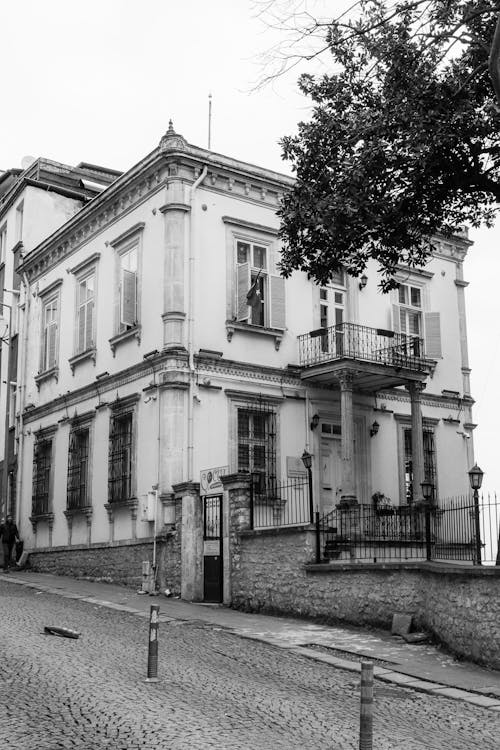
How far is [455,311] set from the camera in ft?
91.2

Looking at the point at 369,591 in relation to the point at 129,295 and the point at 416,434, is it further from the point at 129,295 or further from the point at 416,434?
the point at 129,295

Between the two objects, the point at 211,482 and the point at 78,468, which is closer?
the point at 211,482

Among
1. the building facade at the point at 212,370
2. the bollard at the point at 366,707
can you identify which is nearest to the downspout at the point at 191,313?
the building facade at the point at 212,370

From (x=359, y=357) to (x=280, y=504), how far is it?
436cm

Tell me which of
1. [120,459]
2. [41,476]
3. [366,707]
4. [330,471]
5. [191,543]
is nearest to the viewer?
[366,707]

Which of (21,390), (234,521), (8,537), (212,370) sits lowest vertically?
(8,537)

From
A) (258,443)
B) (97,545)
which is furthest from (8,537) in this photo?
(258,443)

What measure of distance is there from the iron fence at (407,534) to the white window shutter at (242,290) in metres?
5.31

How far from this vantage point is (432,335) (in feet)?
86.1

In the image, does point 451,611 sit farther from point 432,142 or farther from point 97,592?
point 97,592

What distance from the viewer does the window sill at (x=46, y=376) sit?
88.5 feet

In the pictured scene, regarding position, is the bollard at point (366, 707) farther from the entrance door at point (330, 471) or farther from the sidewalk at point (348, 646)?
the entrance door at point (330, 471)

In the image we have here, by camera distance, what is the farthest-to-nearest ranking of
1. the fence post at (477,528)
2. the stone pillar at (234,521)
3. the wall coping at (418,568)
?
1. the stone pillar at (234,521)
2. the fence post at (477,528)
3. the wall coping at (418,568)

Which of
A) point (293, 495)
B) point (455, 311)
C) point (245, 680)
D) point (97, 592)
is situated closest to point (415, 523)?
point (293, 495)
